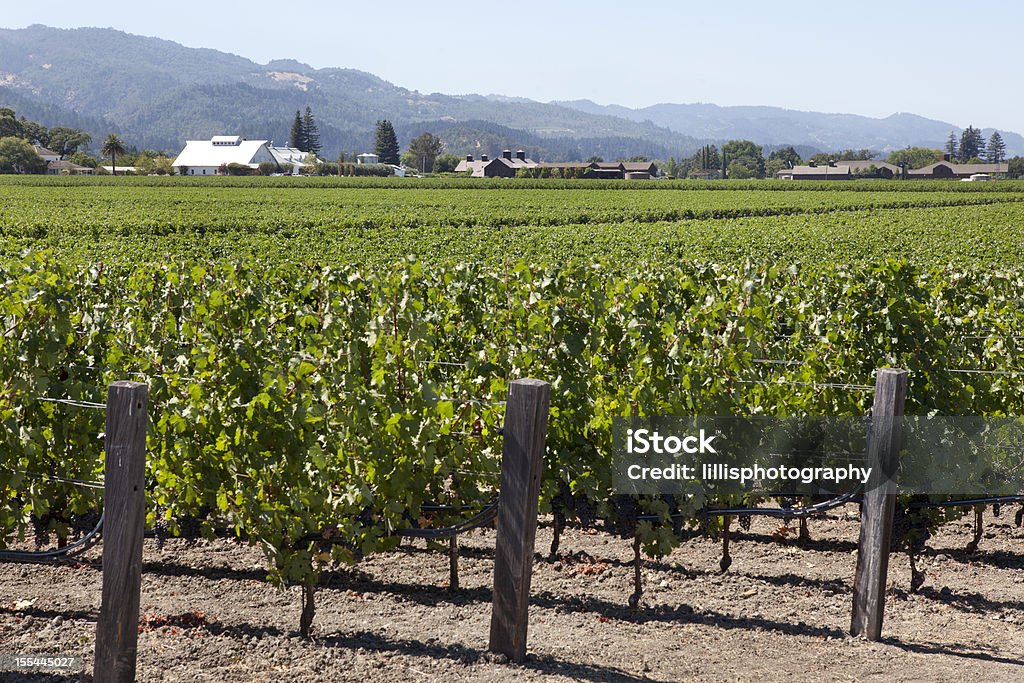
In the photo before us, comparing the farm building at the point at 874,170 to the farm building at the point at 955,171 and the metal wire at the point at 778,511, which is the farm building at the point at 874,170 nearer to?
the farm building at the point at 955,171

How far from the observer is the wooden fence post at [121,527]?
13.0 feet

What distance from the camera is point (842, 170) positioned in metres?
167

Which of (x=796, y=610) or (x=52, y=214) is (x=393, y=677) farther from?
(x=52, y=214)

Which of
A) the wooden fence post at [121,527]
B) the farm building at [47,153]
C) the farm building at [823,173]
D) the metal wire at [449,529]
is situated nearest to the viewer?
the wooden fence post at [121,527]

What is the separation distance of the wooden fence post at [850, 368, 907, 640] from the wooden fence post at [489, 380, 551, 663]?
5.40 feet

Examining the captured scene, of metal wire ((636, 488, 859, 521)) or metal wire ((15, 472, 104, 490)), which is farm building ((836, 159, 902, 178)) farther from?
metal wire ((15, 472, 104, 490))

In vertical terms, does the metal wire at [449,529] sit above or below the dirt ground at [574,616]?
above

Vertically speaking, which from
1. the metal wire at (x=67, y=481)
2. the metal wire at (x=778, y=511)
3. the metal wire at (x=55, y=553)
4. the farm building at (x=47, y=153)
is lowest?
the metal wire at (x=55, y=553)

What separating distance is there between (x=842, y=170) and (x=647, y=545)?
172637mm

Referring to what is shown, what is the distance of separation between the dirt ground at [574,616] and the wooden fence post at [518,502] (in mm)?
242

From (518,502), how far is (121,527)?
1579 mm

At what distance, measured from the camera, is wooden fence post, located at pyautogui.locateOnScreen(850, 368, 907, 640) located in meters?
4.70

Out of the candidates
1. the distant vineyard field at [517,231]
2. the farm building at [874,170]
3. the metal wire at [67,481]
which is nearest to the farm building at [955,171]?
the farm building at [874,170]

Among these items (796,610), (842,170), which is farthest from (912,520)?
(842,170)
